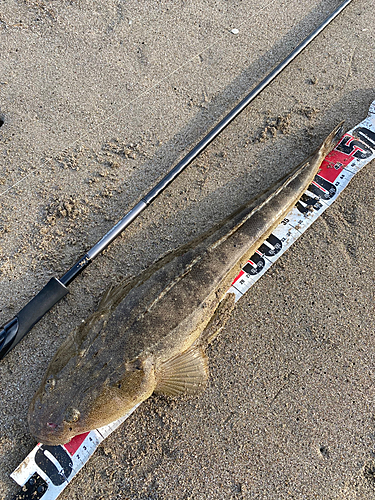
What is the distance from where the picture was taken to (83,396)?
273 cm

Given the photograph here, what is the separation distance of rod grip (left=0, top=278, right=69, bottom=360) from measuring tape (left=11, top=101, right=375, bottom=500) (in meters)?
0.94

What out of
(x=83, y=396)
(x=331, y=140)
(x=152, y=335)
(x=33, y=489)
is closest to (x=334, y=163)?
(x=331, y=140)

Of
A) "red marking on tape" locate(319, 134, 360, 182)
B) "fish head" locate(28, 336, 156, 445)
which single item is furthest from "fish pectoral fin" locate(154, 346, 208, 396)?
"red marking on tape" locate(319, 134, 360, 182)

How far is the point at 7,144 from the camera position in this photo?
418 cm

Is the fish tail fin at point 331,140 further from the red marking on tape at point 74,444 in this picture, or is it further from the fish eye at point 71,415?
the red marking on tape at point 74,444

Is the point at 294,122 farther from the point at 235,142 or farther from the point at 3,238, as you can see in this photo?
the point at 3,238

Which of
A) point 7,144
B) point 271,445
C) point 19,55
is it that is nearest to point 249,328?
point 271,445

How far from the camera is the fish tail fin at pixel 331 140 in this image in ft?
13.1

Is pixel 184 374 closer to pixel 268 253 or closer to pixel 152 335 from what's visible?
pixel 152 335

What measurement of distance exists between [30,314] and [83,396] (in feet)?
3.37

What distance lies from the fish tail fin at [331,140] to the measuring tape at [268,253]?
0.15 metres

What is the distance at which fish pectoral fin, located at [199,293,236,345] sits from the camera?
3.38m


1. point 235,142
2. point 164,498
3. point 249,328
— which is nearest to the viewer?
point 164,498

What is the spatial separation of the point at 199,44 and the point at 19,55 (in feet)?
7.75
